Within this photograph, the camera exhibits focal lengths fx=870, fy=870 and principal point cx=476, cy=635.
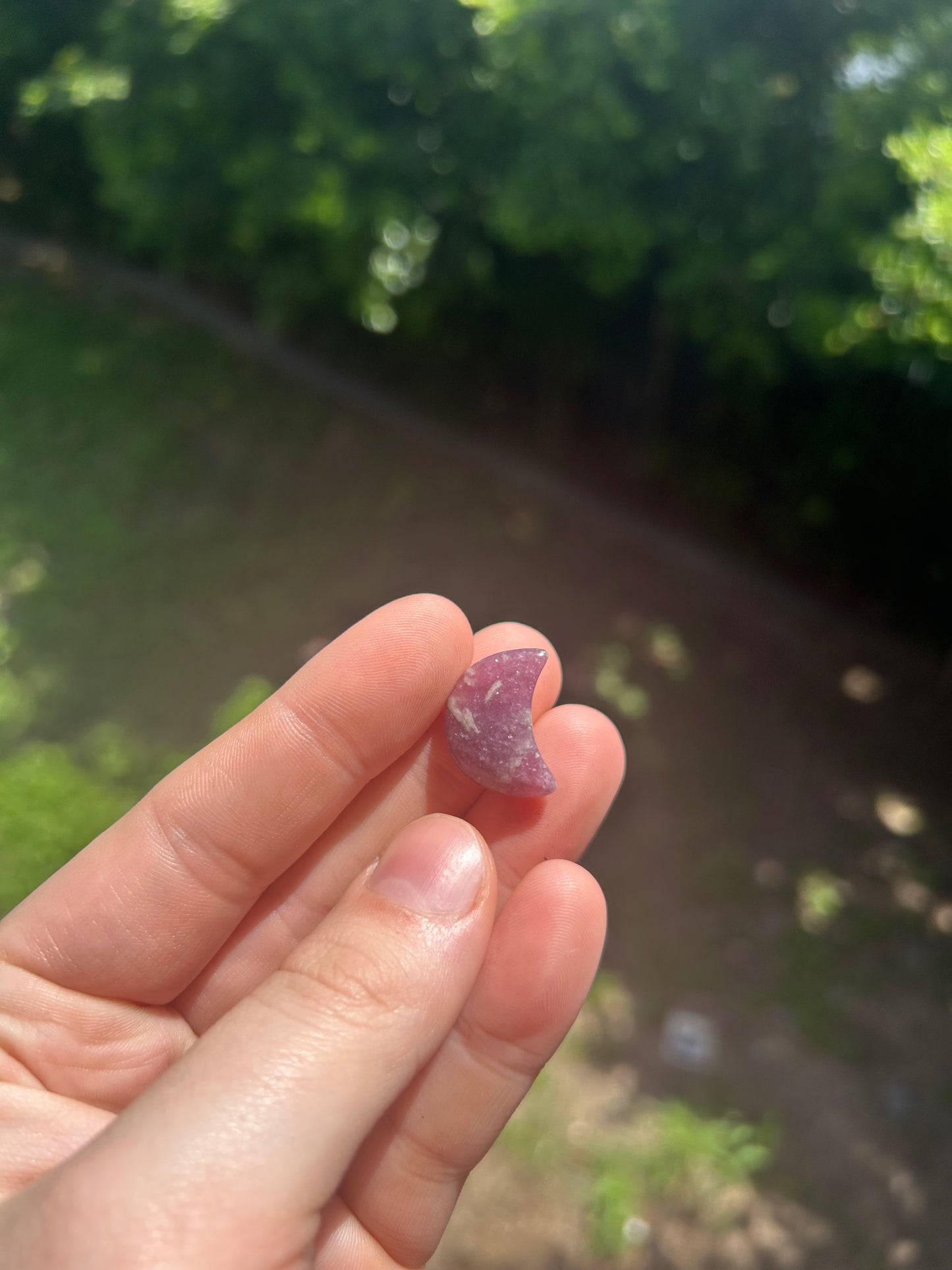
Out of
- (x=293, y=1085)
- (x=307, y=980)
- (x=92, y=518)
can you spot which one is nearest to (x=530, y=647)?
(x=307, y=980)

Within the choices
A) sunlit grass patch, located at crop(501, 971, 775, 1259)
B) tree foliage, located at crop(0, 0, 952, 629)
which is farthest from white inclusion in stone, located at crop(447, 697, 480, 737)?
tree foliage, located at crop(0, 0, 952, 629)

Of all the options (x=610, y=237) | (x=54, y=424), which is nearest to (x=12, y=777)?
(x=54, y=424)

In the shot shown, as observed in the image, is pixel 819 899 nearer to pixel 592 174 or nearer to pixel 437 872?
pixel 437 872

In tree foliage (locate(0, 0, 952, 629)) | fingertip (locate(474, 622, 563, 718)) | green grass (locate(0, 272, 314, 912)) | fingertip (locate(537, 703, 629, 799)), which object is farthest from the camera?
green grass (locate(0, 272, 314, 912))

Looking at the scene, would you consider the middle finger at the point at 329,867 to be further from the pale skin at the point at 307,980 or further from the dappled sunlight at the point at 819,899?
the dappled sunlight at the point at 819,899

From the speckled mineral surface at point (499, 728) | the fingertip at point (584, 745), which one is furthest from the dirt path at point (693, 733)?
the speckled mineral surface at point (499, 728)

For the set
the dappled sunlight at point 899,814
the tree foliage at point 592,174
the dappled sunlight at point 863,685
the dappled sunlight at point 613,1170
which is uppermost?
the tree foliage at point 592,174

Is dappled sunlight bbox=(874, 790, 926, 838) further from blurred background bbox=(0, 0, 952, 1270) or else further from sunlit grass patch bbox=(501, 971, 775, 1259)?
sunlit grass patch bbox=(501, 971, 775, 1259)
